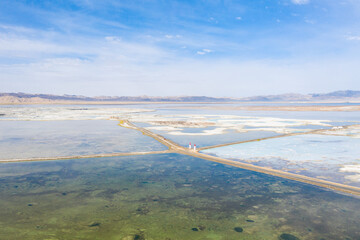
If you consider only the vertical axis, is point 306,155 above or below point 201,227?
above

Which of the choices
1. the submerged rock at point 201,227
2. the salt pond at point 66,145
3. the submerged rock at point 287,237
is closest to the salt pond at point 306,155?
the submerged rock at point 287,237

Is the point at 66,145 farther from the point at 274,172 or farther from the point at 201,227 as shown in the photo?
the point at 201,227

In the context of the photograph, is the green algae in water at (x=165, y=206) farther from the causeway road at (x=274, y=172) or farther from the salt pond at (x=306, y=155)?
the salt pond at (x=306, y=155)

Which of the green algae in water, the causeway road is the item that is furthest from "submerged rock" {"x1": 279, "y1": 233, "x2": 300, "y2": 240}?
the causeway road

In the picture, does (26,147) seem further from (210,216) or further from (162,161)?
(210,216)

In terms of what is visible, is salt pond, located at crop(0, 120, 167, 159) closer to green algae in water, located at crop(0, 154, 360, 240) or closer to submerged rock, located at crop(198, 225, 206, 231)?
green algae in water, located at crop(0, 154, 360, 240)

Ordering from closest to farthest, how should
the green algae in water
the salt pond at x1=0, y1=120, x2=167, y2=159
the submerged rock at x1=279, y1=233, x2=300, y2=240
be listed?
the submerged rock at x1=279, y1=233, x2=300, y2=240, the green algae in water, the salt pond at x1=0, y1=120, x2=167, y2=159

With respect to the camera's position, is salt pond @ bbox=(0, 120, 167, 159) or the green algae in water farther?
salt pond @ bbox=(0, 120, 167, 159)

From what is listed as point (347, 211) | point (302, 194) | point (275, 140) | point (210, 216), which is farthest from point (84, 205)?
point (275, 140)

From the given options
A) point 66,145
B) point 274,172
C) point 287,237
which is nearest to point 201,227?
point 287,237
